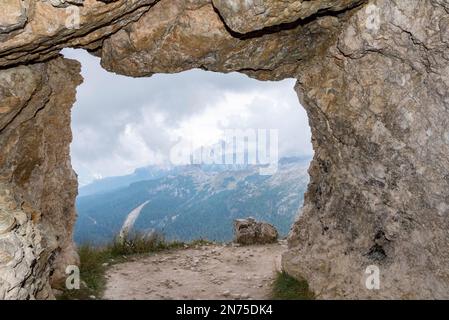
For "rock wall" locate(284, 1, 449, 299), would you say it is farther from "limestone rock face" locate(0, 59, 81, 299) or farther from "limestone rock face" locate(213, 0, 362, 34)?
"limestone rock face" locate(0, 59, 81, 299)

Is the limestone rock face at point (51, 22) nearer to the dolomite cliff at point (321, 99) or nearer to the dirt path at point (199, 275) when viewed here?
the dolomite cliff at point (321, 99)

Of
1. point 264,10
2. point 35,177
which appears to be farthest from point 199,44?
point 35,177

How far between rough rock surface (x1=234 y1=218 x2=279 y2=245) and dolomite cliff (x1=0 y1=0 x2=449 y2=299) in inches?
275

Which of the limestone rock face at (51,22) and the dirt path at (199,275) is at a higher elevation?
the limestone rock face at (51,22)

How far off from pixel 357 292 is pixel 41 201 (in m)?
7.69

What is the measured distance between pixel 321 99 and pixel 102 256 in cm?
966

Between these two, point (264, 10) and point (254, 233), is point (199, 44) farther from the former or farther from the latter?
point (254, 233)

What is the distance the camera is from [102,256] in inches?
507

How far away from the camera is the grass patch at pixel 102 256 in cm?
905

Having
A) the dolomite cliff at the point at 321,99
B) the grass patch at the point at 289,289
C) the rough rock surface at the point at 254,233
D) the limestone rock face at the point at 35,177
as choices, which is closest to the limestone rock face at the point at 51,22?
the dolomite cliff at the point at 321,99

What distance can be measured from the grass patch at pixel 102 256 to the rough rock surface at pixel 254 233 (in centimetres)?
266

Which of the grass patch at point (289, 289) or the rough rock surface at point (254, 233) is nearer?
the grass patch at point (289, 289)

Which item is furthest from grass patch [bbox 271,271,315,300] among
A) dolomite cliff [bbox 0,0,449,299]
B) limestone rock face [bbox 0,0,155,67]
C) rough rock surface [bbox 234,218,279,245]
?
limestone rock face [bbox 0,0,155,67]

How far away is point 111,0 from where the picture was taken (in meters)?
5.25
